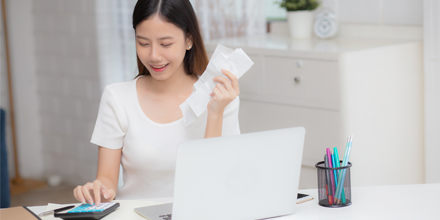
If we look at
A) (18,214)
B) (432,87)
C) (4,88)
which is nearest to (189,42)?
(18,214)

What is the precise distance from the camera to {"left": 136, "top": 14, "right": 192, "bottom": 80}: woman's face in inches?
56.4

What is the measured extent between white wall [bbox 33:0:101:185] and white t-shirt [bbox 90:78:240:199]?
1.75 m

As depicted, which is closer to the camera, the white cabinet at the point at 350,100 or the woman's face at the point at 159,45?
the woman's face at the point at 159,45

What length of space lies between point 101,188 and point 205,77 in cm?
39

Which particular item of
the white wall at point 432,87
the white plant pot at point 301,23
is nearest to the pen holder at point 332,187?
the white wall at point 432,87

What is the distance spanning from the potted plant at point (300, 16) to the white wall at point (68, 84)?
1.26m

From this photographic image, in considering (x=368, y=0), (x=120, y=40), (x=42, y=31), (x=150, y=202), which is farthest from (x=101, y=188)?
(x=42, y=31)

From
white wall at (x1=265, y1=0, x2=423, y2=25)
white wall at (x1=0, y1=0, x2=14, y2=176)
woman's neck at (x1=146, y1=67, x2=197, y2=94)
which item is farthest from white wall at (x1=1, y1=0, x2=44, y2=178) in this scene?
woman's neck at (x1=146, y1=67, x2=197, y2=94)

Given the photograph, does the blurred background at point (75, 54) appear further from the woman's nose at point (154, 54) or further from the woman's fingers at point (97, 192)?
the woman's fingers at point (97, 192)

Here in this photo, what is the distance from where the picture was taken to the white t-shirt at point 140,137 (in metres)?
1.54

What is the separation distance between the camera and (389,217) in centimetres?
109

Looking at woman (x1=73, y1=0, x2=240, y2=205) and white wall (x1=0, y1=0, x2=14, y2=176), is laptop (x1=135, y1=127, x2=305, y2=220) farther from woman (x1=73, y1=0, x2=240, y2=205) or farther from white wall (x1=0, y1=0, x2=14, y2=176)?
white wall (x1=0, y1=0, x2=14, y2=176)

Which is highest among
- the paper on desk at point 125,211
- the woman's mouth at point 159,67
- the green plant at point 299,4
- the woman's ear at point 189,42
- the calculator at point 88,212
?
the green plant at point 299,4

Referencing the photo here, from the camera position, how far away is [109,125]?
1539 mm
